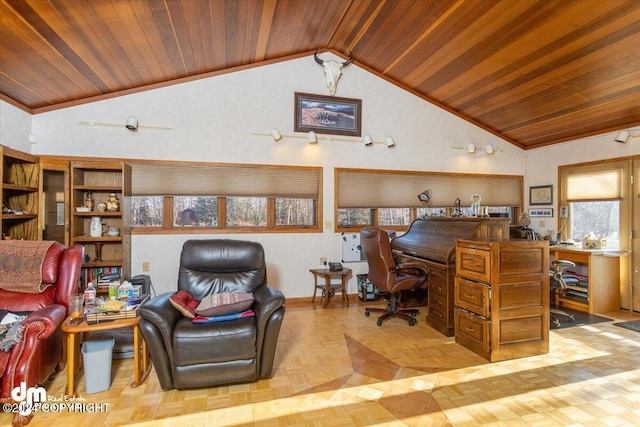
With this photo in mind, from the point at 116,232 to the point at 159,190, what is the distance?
706mm

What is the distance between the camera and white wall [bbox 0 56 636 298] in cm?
409

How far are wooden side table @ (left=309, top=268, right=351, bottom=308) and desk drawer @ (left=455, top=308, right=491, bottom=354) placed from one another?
1634mm

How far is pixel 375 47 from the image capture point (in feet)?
14.4

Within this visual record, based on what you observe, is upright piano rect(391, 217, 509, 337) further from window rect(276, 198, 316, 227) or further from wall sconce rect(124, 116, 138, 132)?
wall sconce rect(124, 116, 138, 132)

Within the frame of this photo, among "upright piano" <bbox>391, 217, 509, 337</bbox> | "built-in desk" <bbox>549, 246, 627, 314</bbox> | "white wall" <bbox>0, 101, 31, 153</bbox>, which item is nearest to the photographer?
"white wall" <bbox>0, 101, 31, 153</bbox>

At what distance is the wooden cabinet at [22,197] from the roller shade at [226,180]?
96cm

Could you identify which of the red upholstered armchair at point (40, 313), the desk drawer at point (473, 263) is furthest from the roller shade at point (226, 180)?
the desk drawer at point (473, 263)

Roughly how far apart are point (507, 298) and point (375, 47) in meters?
3.42

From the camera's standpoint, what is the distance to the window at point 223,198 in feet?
14.0

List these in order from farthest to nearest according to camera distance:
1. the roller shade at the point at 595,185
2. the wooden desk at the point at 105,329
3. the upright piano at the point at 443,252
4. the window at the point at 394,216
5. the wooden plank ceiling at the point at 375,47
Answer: the window at the point at 394,216 → the roller shade at the point at 595,185 → the upright piano at the point at 443,252 → the wooden plank ceiling at the point at 375,47 → the wooden desk at the point at 105,329

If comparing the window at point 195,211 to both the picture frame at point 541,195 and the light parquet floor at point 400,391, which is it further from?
the picture frame at point 541,195

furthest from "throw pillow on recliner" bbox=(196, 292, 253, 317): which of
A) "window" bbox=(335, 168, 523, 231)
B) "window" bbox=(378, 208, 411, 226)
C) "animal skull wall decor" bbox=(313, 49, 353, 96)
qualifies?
"animal skull wall decor" bbox=(313, 49, 353, 96)

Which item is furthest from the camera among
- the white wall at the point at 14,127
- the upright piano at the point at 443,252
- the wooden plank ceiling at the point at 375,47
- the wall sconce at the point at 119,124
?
the wall sconce at the point at 119,124

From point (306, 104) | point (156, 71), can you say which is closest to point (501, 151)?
point (306, 104)
